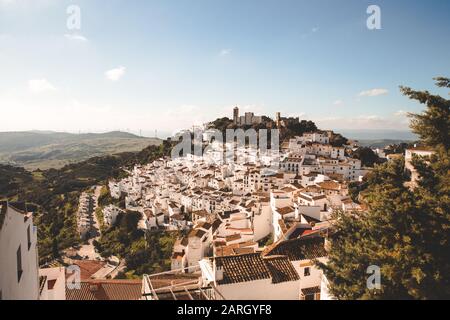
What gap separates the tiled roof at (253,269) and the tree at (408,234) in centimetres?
200

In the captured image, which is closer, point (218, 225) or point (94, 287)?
point (94, 287)

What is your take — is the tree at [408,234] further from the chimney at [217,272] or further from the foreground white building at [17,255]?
the foreground white building at [17,255]

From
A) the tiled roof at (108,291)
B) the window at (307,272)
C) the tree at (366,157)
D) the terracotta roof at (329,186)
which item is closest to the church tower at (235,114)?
the tree at (366,157)

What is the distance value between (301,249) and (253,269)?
327cm

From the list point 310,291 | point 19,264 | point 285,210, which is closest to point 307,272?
point 310,291

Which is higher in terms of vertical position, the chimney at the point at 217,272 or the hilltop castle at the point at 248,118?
the hilltop castle at the point at 248,118

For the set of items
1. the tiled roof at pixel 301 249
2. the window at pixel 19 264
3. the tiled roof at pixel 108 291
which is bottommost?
the tiled roof at pixel 108 291

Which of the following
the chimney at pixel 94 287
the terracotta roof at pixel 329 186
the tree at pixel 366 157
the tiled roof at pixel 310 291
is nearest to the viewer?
the tiled roof at pixel 310 291

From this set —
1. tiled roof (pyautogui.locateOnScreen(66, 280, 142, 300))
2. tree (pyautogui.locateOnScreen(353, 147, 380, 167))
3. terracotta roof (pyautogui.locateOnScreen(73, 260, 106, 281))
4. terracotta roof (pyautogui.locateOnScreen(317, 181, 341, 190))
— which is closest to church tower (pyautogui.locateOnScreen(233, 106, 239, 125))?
tree (pyautogui.locateOnScreen(353, 147, 380, 167))

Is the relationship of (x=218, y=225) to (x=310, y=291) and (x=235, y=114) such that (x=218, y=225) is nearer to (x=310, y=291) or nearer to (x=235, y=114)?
(x=310, y=291)

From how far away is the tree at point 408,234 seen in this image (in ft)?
25.9

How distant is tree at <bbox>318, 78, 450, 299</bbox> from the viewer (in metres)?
7.89

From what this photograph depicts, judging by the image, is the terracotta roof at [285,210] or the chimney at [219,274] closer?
the chimney at [219,274]

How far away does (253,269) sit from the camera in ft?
35.4
